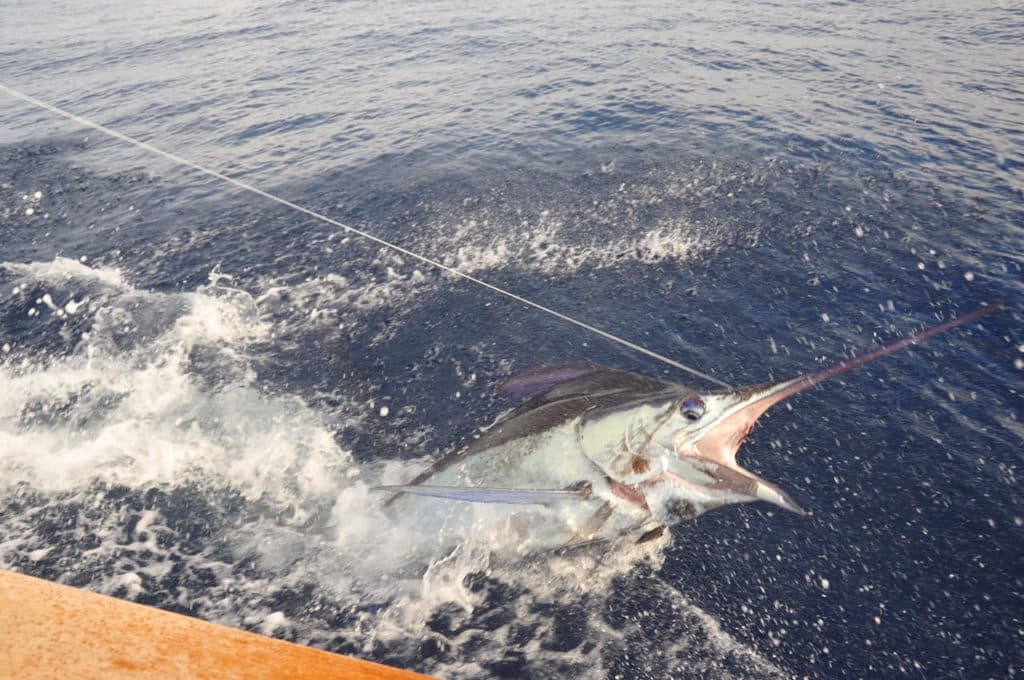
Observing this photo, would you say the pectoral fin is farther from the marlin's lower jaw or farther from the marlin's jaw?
the marlin's jaw

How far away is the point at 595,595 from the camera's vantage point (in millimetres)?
3576

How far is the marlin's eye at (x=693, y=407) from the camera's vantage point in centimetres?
323

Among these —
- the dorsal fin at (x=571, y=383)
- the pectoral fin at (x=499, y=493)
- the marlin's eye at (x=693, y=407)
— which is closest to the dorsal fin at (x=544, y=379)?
the dorsal fin at (x=571, y=383)

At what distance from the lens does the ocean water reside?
3514mm

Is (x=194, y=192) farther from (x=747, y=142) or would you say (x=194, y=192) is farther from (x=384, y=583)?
(x=747, y=142)

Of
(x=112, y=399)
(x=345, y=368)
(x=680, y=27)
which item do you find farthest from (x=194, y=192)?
(x=680, y=27)

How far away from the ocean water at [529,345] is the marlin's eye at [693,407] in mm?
1099

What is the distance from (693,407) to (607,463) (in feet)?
1.95

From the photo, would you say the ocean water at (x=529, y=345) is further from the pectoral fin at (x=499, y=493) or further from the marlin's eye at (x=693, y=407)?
the marlin's eye at (x=693, y=407)

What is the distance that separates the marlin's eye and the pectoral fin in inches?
28.6

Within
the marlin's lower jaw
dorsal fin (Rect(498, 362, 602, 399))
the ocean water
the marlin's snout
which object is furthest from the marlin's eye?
the ocean water

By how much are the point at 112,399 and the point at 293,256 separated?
270cm

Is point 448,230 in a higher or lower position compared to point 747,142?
lower

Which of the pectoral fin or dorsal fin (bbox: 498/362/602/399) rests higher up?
dorsal fin (bbox: 498/362/602/399)
